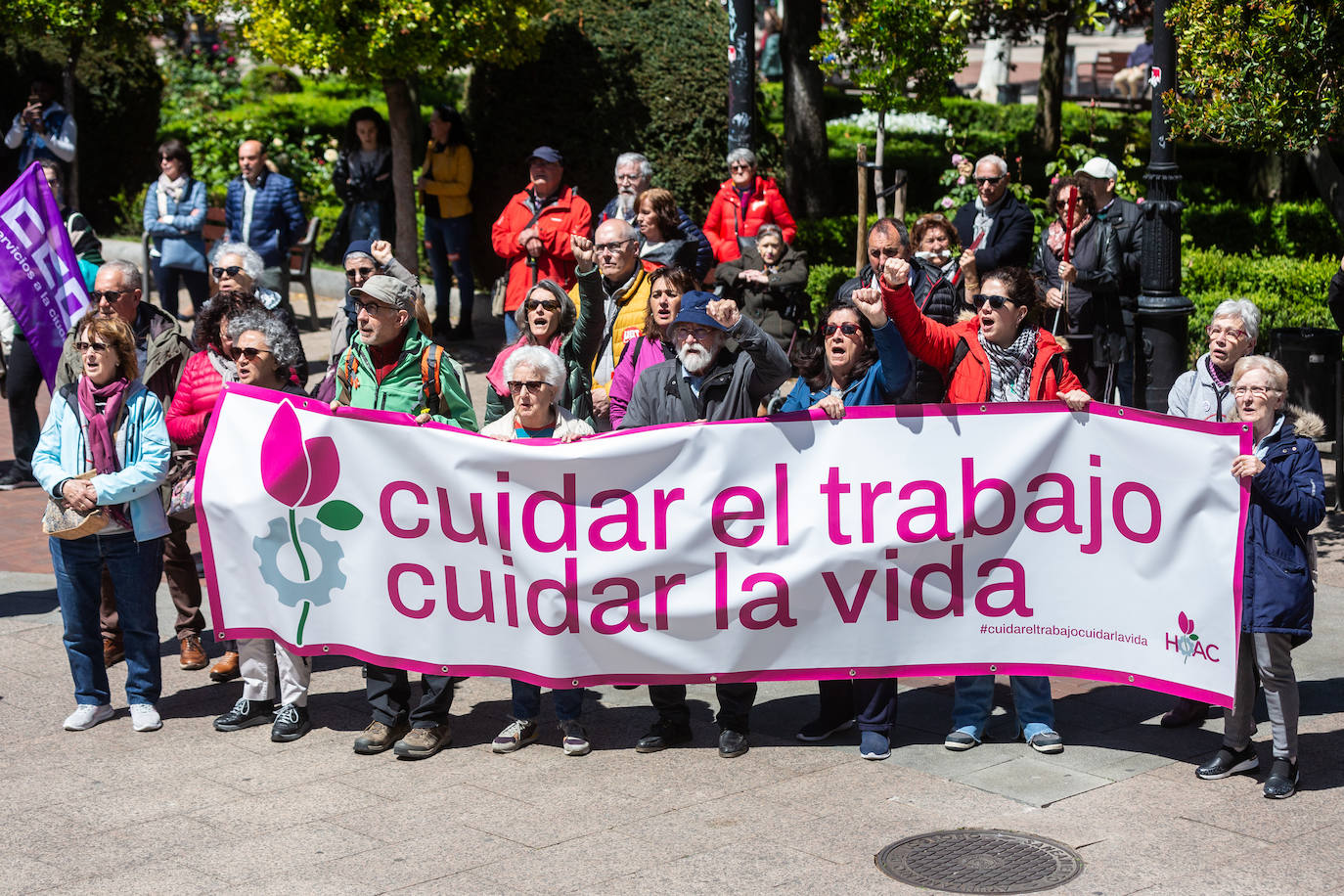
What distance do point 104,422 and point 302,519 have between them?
0.94 metres

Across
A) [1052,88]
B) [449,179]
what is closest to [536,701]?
[449,179]

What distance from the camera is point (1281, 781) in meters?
6.05

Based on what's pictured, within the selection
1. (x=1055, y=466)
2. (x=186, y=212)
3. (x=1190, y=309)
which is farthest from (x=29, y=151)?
(x=1055, y=466)

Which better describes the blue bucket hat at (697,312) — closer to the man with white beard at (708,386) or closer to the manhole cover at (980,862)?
the man with white beard at (708,386)

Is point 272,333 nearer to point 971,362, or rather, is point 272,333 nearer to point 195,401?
point 195,401

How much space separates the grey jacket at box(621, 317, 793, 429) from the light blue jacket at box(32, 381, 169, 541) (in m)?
1.99

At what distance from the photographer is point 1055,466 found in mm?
6414

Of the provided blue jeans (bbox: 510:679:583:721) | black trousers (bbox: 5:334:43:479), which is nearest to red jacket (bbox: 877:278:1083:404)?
blue jeans (bbox: 510:679:583:721)

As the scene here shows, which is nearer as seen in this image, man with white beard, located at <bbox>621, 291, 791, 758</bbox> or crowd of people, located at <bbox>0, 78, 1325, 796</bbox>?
crowd of people, located at <bbox>0, 78, 1325, 796</bbox>

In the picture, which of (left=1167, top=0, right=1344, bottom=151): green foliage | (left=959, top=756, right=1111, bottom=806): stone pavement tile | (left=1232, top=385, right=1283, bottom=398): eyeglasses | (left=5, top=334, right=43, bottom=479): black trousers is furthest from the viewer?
(left=5, top=334, right=43, bottom=479): black trousers

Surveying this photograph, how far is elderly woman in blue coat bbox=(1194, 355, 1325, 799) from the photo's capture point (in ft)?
19.7

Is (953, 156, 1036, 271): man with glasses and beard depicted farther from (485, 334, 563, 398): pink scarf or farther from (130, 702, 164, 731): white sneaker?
(130, 702, 164, 731): white sneaker

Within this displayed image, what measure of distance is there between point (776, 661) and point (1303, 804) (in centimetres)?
197

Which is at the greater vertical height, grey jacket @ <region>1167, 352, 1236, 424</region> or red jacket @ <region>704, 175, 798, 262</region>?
red jacket @ <region>704, 175, 798, 262</region>
